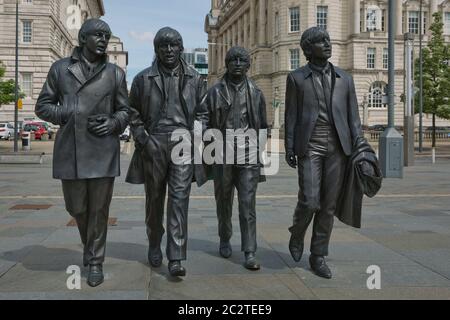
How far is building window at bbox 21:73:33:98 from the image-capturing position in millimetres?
51812

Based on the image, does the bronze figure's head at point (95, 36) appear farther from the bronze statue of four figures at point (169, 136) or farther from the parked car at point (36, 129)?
the parked car at point (36, 129)

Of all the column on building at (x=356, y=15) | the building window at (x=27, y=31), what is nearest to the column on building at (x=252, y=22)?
the column on building at (x=356, y=15)

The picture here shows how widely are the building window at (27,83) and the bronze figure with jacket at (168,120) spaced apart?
50.7m

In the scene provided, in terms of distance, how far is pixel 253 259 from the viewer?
5.12 meters

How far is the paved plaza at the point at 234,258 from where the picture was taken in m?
4.37

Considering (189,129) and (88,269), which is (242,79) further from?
(88,269)

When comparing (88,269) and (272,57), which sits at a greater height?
(272,57)

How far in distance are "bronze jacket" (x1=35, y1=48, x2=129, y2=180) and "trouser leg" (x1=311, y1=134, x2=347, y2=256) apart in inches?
72.8

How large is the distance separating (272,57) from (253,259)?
6922 centimetres

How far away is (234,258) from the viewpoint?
5645mm

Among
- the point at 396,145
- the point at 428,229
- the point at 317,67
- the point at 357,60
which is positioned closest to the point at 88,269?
the point at 317,67

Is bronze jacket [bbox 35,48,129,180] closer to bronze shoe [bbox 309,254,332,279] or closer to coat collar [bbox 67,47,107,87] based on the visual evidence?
coat collar [bbox 67,47,107,87]

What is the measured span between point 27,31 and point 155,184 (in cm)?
5229
